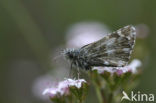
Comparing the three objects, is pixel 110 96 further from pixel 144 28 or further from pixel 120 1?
pixel 120 1

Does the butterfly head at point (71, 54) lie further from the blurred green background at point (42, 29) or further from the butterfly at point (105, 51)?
the blurred green background at point (42, 29)

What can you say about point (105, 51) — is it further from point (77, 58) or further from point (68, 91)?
point (68, 91)

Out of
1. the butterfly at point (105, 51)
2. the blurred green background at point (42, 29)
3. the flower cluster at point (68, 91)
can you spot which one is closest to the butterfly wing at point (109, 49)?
the butterfly at point (105, 51)

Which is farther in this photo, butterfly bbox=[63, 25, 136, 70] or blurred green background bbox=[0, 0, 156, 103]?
blurred green background bbox=[0, 0, 156, 103]

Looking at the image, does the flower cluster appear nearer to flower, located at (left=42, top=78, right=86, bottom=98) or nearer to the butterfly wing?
flower, located at (left=42, top=78, right=86, bottom=98)

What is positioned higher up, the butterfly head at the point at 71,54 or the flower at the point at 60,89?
the butterfly head at the point at 71,54

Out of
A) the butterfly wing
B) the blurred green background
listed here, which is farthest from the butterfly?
the blurred green background

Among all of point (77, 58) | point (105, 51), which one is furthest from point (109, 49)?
point (77, 58)
